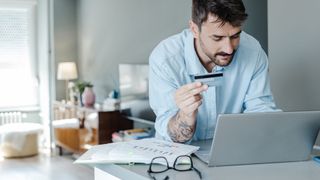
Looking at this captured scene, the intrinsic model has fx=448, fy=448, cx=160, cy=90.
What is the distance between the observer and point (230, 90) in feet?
5.08

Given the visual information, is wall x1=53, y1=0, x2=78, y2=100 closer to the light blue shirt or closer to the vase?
the vase

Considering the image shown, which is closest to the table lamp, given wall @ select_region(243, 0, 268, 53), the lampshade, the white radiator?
the lampshade

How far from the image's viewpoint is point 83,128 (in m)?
5.83

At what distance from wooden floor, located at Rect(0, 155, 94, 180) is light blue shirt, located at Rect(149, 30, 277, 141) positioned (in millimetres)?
3698

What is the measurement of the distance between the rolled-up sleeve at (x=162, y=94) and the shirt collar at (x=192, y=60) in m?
0.08

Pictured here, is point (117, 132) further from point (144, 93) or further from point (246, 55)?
point (246, 55)

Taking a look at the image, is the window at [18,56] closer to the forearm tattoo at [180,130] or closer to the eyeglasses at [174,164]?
the forearm tattoo at [180,130]

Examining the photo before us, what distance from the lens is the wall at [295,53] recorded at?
226 centimetres

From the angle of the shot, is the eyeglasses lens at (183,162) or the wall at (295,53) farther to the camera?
the wall at (295,53)

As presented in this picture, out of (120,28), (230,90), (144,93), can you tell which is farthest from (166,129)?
(120,28)

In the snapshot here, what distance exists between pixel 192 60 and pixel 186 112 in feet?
0.91

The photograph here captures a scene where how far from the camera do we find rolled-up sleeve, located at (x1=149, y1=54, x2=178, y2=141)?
1.46 m

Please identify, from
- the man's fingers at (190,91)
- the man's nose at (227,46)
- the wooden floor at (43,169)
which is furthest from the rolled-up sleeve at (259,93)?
the wooden floor at (43,169)

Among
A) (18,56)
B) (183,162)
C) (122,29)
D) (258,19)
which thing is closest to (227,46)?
(183,162)
